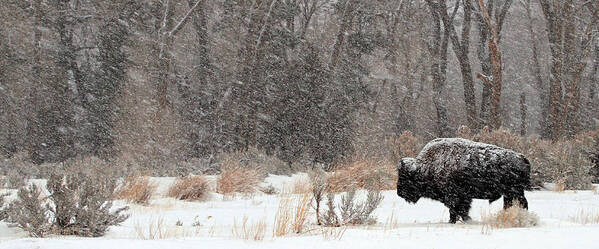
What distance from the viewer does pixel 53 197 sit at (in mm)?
6008

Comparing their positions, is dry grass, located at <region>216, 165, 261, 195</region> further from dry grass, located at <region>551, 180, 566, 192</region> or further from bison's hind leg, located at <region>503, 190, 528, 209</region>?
bison's hind leg, located at <region>503, 190, 528, 209</region>

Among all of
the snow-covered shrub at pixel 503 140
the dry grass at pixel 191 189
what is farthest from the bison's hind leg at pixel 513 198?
the snow-covered shrub at pixel 503 140

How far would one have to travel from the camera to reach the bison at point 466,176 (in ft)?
20.5

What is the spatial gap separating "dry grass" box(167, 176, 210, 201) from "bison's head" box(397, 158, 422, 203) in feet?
13.6

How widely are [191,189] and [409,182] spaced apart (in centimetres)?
433

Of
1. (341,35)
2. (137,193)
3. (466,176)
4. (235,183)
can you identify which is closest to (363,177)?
(235,183)

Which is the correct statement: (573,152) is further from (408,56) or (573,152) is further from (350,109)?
(408,56)

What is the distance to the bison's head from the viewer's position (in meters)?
6.70

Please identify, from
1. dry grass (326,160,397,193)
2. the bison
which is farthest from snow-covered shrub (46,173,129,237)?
dry grass (326,160,397,193)

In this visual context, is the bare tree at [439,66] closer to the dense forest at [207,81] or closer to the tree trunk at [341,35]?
the dense forest at [207,81]

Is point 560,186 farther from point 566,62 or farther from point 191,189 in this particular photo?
point 566,62

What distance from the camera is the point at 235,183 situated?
36.4ft

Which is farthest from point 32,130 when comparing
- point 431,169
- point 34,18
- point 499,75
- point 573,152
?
point 431,169

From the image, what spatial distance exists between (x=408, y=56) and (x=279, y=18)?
29.2ft
